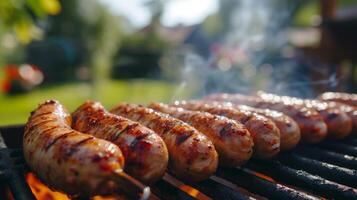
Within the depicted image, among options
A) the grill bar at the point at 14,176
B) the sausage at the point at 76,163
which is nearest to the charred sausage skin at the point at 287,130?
the sausage at the point at 76,163

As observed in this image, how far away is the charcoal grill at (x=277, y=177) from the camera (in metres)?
2.45

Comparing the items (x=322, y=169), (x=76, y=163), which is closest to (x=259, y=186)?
(x=322, y=169)

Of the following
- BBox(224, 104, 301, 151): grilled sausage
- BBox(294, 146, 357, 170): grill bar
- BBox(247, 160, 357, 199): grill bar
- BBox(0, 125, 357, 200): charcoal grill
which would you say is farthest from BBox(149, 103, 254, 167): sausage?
BBox(294, 146, 357, 170): grill bar

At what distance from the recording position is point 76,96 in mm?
15992

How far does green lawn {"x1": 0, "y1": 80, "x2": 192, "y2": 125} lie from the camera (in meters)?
12.6

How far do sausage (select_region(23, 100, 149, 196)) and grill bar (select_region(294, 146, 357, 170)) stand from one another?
5.64 feet

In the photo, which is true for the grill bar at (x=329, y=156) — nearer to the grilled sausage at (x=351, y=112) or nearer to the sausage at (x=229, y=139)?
the grilled sausage at (x=351, y=112)

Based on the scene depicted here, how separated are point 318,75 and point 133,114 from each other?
4075 mm

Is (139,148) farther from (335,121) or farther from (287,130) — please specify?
(335,121)

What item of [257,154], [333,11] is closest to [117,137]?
[257,154]

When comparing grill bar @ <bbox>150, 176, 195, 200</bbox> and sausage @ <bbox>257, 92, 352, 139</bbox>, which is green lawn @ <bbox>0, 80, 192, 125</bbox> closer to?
sausage @ <bbox>257, 92, 352, 139</bbox>

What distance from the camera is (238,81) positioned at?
7.11 m

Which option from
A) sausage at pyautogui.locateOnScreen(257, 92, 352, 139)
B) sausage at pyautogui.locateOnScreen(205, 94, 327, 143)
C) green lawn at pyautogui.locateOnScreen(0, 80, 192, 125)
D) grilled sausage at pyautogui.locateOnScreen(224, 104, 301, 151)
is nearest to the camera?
grilled sausage at pyautogui.locateOnScreen(224, 104, 301, 151)

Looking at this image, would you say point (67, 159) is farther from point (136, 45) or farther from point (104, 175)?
point (136, 45)
